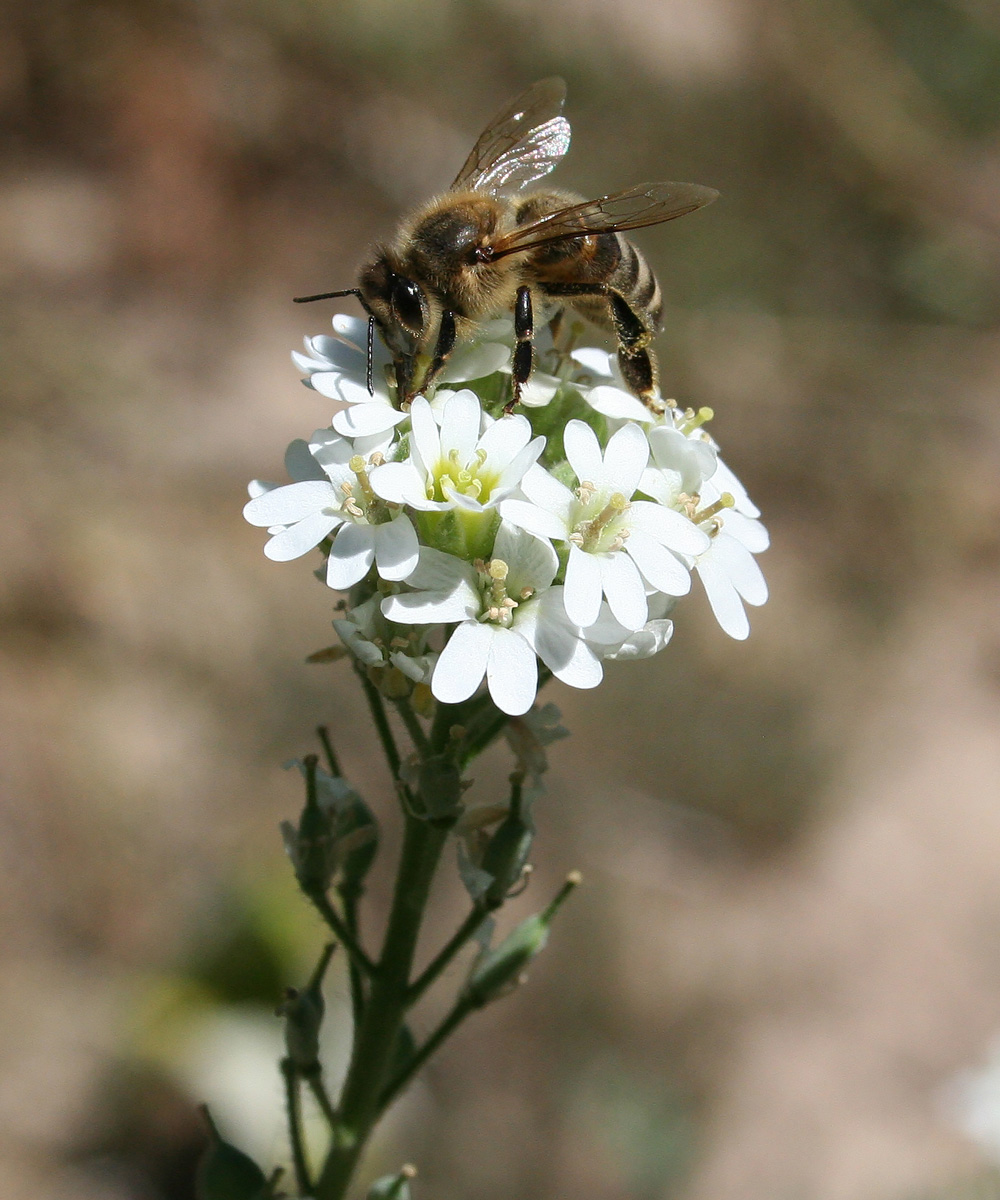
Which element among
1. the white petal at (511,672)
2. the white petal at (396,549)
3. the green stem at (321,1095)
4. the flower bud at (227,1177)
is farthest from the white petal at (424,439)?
the flower bud at (227,1177)

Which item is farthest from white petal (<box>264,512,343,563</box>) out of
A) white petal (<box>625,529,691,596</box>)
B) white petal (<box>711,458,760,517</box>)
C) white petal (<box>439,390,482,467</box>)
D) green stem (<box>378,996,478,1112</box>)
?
green stem (<box>378,996,478,1112</box>)

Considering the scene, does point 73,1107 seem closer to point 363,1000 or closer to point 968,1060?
point 363,1000

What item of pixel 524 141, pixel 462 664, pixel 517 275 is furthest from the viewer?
pixel 524 141

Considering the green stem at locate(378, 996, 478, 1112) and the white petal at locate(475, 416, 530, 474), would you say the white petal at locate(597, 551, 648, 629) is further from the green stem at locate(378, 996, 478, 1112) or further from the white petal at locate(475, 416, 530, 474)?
the green stem at locate(378, 996, 478, 1112)

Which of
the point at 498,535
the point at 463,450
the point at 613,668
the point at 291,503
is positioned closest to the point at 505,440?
the point at 463,450

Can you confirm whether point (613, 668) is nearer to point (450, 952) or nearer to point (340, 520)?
point (450, 952)

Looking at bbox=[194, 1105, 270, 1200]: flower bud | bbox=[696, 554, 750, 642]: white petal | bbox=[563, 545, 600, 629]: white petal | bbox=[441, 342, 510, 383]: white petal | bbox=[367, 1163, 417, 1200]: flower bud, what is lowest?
bbox=[194, 1105, 270, 1200]: flower bud

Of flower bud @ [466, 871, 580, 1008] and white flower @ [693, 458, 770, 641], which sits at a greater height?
white flower @ [693, 458, 770, 641]

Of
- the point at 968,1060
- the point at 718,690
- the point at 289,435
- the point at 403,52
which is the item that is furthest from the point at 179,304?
the point at 968,1060
